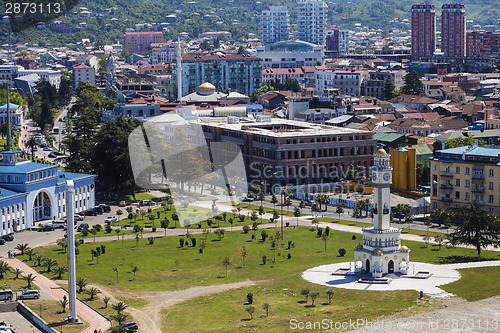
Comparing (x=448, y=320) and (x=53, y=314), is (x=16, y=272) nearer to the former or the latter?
(x=53, y=314)

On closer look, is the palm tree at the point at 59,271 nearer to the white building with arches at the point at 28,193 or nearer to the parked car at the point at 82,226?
the white building with arches at the point at 28,193

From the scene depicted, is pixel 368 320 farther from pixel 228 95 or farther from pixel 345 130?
pixel 228 95

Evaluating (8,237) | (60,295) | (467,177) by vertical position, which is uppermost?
(467,177)

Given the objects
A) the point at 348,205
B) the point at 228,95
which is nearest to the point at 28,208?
the point at 348,205

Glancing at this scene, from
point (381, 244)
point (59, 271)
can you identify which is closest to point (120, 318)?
point (59, 271)

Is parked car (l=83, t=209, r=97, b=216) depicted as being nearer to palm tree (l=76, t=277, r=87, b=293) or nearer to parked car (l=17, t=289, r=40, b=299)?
palm tree (l=76, t=277, r=87, b=293)

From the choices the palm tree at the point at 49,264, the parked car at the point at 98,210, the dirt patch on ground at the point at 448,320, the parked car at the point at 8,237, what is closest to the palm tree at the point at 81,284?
the palm tree at the point at 49,264

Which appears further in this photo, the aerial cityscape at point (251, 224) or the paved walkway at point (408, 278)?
the paved walkway at point (408, 278)
